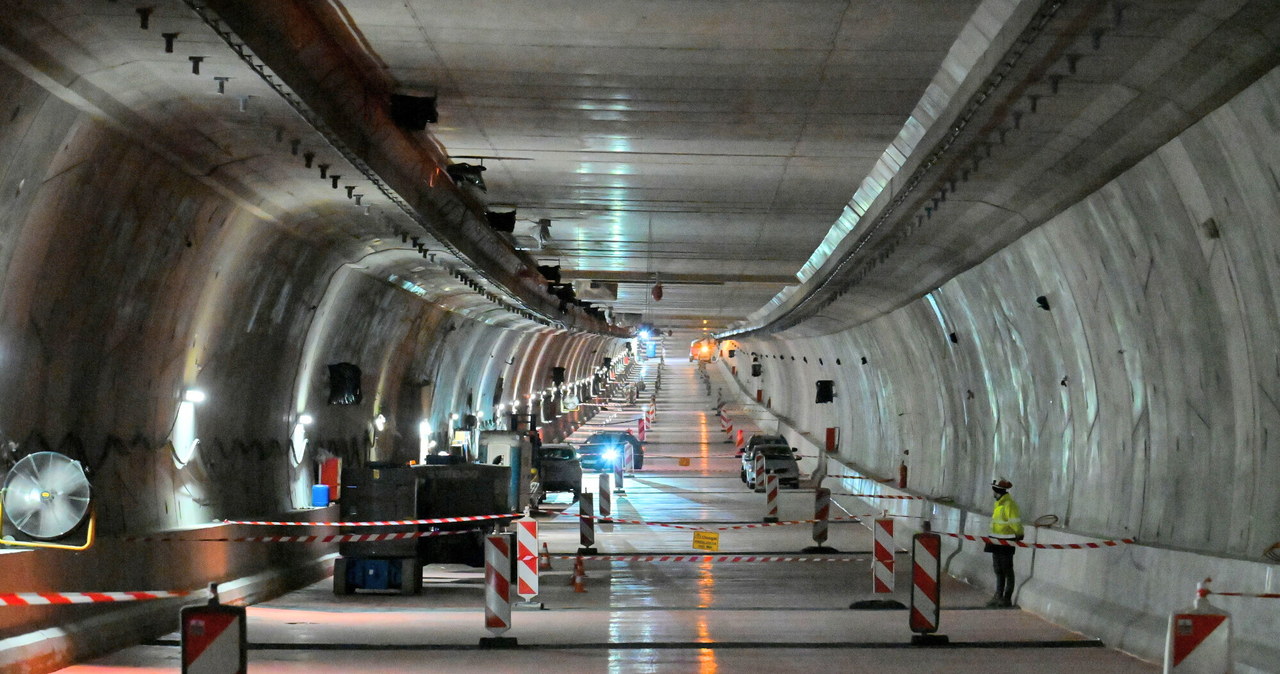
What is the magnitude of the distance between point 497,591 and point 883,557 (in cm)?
556

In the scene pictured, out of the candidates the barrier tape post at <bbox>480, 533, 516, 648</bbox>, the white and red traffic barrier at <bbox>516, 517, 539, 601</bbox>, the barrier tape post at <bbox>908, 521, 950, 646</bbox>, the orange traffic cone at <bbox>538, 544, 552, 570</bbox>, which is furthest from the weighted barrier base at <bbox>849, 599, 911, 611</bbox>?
the orange traffic cone at <bbox>538, 544, 552, 570</bbox>

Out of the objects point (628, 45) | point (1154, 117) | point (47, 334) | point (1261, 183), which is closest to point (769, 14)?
point (628, 45)

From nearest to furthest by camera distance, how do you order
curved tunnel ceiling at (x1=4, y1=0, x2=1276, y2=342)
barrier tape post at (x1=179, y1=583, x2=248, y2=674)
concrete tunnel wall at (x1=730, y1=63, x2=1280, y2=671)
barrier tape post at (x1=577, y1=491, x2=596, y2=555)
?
barrier tape post at (x1=179, y1=583, x2=248, y2=674)
curved tunnel ceiling at (x1=4, y1=0, x2=1276, y2=342)
concrete tunnel wall at (x1=730, y1=63, x2=1280, y2=671)
barrier tape post at (x1=577, y1=491, x2=596, y2=555)

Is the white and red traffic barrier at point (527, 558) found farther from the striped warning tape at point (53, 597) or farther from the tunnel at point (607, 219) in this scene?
the striped warning tape at point (53, 597)

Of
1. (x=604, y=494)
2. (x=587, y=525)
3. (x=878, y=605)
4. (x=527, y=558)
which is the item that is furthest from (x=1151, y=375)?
(x=604, y=494)

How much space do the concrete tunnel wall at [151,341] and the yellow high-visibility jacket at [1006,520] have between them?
9156 mm

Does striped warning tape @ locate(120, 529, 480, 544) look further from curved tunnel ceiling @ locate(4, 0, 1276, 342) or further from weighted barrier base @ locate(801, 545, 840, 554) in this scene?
weighted barrier base @ locate(801, 545, 840, 554)

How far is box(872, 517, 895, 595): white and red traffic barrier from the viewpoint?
16656 mm

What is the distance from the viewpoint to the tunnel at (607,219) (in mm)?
10555

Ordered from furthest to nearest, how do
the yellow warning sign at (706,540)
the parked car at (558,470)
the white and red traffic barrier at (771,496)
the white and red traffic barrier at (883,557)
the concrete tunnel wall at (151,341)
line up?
1. the parked car at (558,470)
2. the white and red traffic barrier at (771,496)
3. the yellow warning sign at (706,540)
4. the white and red traffic barrier at (883,557)
5. the concrete tunnel wall at (151,341)

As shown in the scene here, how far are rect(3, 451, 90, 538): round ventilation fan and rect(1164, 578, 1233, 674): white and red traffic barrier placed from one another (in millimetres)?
8434

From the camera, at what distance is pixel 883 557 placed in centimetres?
1686

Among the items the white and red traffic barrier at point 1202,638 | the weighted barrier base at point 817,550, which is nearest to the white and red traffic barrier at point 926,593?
the white and red traffic barrier at point 1202,638

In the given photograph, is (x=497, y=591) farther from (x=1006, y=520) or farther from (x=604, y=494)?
(x=604, y=494)
